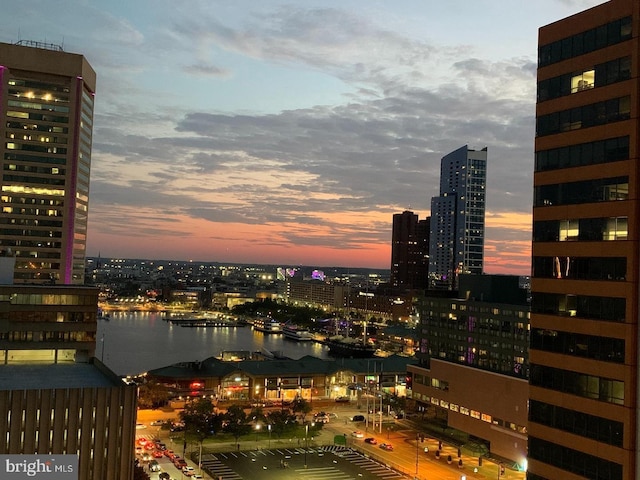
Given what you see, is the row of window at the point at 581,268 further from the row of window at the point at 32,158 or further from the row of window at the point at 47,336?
the row of window at the point at 32,158

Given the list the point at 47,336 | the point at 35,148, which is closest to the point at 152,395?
the point at 47,336

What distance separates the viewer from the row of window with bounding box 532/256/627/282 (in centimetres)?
1511

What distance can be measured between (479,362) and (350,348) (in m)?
46.9

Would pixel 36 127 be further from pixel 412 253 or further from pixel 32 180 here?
pixel 412 253

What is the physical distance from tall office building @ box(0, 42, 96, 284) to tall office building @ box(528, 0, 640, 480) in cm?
5803

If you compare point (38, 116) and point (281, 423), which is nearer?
point (281, 423)

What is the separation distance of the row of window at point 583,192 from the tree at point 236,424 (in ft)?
90.0

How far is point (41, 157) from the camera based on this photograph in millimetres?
64875

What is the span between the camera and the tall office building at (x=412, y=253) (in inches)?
7603

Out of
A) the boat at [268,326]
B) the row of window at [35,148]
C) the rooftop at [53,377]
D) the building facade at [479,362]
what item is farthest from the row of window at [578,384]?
the boat at [268,326]

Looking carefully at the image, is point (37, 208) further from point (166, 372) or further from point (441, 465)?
point (441, 465)

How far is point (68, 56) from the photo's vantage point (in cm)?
6656

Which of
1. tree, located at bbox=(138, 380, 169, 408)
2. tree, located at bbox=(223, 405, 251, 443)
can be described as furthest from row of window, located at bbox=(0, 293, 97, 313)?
tree, located at bbox=(138, 380, 169, 408)

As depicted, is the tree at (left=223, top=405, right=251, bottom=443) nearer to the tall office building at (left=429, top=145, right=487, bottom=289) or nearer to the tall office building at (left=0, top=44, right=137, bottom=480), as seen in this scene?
the tall office building at (left=0, top=44, right=137, bottom=480)
